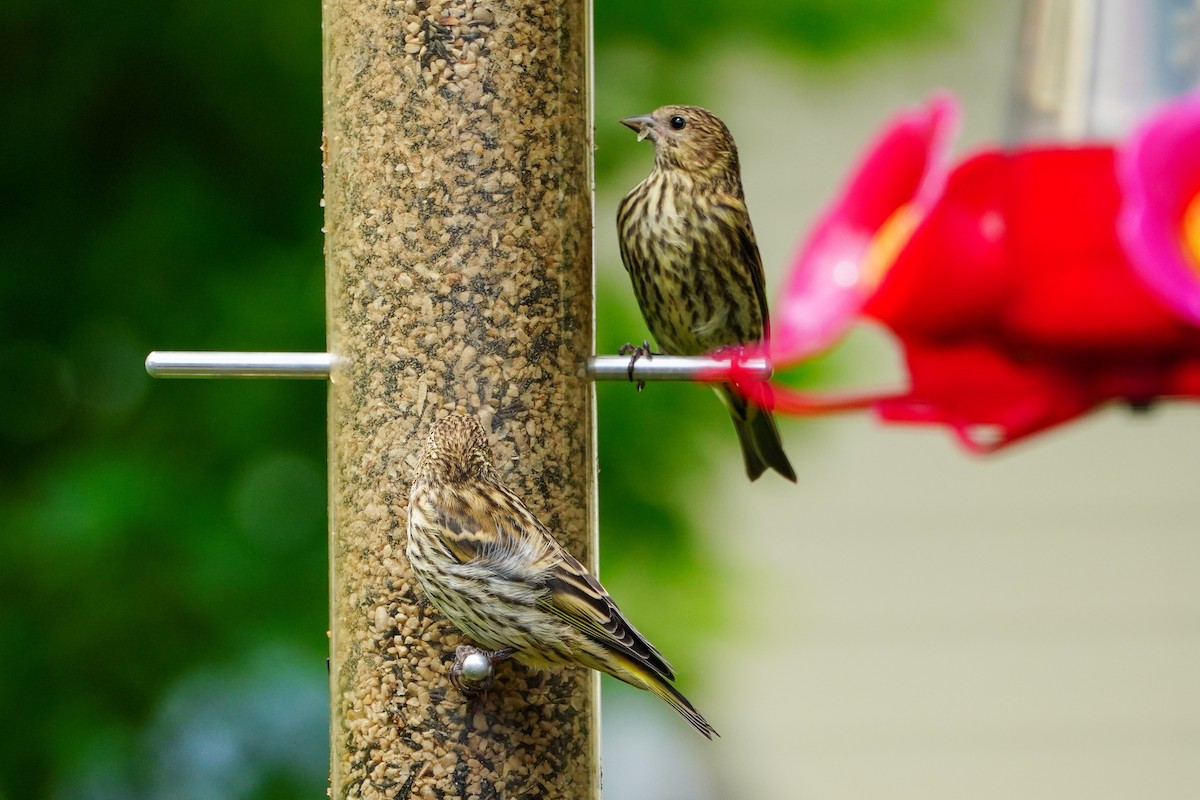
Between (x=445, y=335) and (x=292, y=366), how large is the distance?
1.24ft

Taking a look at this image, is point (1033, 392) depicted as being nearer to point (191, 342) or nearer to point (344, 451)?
point (344, 451)

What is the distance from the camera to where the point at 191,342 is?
208 inches

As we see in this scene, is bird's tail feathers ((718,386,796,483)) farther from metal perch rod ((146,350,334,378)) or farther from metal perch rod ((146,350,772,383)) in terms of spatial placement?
metal perch rod ((146,350,334,378))

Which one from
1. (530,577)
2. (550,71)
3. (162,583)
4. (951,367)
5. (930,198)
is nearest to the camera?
(930,198)

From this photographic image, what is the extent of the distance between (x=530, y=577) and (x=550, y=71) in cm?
109

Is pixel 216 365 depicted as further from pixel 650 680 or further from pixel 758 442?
pixel 758 442

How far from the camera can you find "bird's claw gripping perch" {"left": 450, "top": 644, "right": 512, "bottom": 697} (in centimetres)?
334

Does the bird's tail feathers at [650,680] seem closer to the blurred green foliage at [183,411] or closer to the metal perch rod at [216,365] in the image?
the metal perch rod at [216,365]

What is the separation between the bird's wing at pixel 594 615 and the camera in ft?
10.8

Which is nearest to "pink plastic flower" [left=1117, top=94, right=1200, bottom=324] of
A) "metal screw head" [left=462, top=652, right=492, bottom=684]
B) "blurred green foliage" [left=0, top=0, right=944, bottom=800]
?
"metal screw head" [left=462, top=652, right=492, bottom=684]

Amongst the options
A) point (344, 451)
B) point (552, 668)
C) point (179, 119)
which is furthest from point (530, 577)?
point (179, 119)

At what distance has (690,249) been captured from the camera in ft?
15.4

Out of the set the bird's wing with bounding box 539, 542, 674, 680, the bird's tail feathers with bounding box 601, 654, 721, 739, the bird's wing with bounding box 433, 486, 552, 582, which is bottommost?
the bird's tail feathers with bounding box 601, 654, 721, 739

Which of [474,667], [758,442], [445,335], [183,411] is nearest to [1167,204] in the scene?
[474,667]
